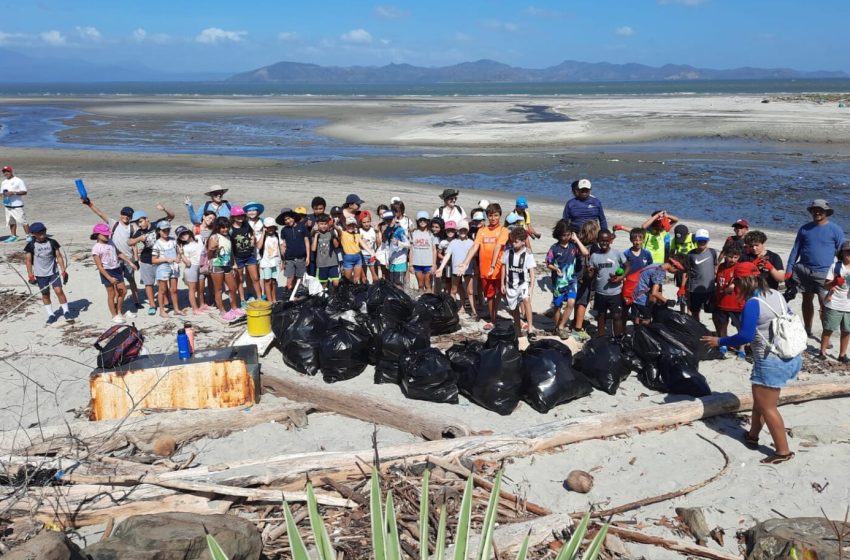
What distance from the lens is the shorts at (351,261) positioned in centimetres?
873

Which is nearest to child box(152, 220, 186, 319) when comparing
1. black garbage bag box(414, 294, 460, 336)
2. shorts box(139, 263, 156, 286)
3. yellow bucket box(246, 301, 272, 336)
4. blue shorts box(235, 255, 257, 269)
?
shorts box(139, 263, 156, 286)

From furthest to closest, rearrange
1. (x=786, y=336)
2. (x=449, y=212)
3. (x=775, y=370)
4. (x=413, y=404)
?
(x=449, y=212)
(x=413, y=404)
(x=775, y=370)
(x=786, y=336)

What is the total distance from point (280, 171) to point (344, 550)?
20841 mm

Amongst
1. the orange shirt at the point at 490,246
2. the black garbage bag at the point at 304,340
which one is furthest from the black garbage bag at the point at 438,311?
the black garbage bag at the point at 304,340

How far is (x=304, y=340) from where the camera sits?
274 inches

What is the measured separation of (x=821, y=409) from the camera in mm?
6082

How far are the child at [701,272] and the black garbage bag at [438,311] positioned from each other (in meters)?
2.71

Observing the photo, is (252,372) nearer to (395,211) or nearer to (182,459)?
(182,459)

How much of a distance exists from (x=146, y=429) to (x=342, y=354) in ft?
6.60

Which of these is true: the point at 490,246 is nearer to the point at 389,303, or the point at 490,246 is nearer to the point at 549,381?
the point at 389,303

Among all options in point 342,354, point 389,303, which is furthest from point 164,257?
point 342,354

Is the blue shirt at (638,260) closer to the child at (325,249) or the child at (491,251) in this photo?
the child at (491,251)

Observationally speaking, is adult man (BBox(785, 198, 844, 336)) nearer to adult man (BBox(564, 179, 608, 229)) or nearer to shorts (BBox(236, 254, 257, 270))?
adult man (BBox(564, 179, 608, 229))

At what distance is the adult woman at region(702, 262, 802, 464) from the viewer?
495cm
